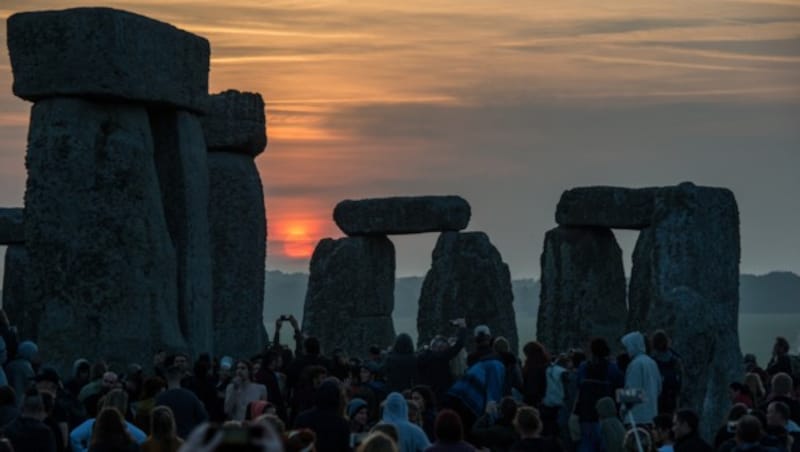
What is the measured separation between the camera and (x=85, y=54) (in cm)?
1684

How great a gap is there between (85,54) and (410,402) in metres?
6.38

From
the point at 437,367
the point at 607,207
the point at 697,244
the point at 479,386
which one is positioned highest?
the point at 607,207

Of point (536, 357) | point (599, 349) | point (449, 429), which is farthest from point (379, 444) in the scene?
point (536, 357)

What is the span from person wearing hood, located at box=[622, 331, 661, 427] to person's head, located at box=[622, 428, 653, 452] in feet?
9.58

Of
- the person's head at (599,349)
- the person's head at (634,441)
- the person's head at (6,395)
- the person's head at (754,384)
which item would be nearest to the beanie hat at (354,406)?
the person's head at (634,441)

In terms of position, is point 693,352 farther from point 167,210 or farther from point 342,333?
point 342,333

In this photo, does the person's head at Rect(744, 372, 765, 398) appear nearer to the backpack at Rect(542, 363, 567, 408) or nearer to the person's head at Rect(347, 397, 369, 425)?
the backpack at Rect(542, 363, 567, 408)

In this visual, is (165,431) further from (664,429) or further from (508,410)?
(664,429)

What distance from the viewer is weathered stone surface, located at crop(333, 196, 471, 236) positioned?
33.4 m

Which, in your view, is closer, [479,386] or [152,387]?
[152,387]

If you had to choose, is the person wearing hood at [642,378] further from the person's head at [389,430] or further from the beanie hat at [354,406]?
the person's head at [389,430]

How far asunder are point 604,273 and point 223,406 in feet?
50.1

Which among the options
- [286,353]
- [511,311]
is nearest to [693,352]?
[286,353]

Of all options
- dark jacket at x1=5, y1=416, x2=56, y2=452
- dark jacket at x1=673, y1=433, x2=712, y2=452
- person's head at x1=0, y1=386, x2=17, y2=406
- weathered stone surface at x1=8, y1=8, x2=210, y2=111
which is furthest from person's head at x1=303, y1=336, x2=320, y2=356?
dark jacket at x1=673, y1=433, x2=712, y2=452
